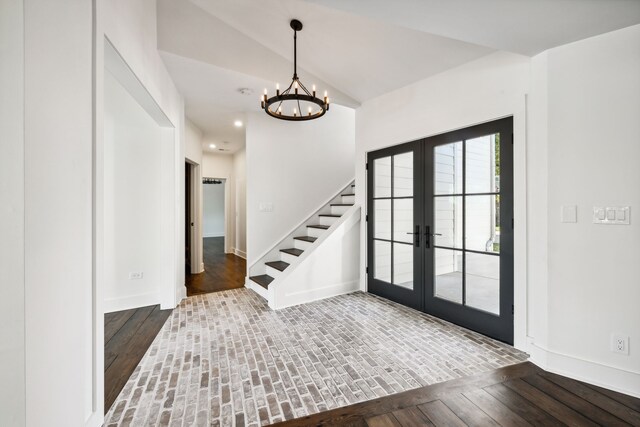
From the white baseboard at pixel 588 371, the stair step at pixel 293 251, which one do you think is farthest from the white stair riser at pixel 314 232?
the white baseboard at pixel 588 371

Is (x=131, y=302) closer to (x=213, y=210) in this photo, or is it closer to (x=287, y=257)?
(x=287, y=257)

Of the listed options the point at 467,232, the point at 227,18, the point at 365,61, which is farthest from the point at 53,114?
the point at 467,232

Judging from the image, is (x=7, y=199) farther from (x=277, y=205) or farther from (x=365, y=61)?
(x=277, y=205)

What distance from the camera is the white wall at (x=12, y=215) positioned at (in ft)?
3.13

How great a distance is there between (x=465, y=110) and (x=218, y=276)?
189 inches

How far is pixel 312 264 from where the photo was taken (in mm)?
3885

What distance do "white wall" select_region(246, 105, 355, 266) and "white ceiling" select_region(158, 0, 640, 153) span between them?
2.29ft

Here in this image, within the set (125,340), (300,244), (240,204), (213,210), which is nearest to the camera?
(125,340)

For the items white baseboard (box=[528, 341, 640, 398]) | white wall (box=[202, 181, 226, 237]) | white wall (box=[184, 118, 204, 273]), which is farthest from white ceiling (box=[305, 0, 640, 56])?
white wall (box=[202, 181, 226, 237])

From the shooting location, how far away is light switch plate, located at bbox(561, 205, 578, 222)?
2.15 metres

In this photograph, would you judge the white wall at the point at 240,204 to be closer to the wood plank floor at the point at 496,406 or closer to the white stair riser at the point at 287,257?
the white stair riser at the point at 287,257

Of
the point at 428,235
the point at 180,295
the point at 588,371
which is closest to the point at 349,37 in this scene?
the point at 428,235

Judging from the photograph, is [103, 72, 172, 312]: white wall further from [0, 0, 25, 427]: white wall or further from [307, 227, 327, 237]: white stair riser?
[0, 0, 25, 427]: white wall

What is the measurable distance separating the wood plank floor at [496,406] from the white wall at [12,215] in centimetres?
128
